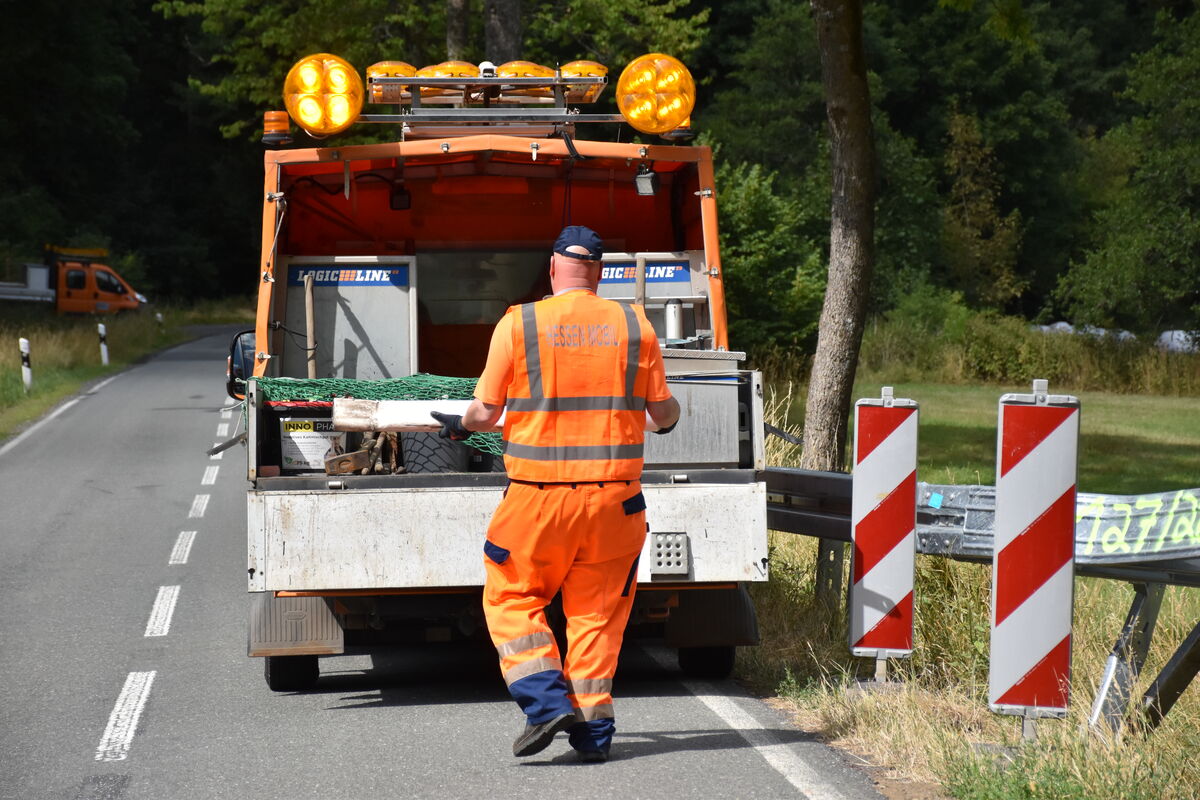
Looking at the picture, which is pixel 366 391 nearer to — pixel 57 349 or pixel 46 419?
pixel 46 419

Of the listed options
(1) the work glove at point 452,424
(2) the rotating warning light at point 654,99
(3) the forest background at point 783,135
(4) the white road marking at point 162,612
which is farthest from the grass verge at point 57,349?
(1) the work glove at point 452,424

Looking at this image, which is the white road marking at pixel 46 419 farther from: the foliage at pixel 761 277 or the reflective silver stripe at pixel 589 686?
the reflective silver stripe at pixel 589 686

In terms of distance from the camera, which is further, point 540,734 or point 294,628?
point 294,628

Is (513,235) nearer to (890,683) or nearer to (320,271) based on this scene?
(320,271)

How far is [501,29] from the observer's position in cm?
1844

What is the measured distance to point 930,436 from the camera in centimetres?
1858

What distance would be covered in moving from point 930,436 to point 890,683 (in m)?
12.9

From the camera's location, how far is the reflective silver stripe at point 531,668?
518 centimetres

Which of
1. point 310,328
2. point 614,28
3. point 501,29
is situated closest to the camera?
point 310,328

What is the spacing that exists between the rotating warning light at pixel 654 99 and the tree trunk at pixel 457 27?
44.8ft

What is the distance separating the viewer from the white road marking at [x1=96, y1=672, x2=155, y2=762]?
562cm

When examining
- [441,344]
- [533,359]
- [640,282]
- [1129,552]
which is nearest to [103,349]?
[441,344]

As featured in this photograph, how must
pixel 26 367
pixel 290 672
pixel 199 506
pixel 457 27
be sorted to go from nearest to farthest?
pixel 290 672 → pixel 199 506 → pixel 457 27 → pixel 26 367

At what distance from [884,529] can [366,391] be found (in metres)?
2.32
